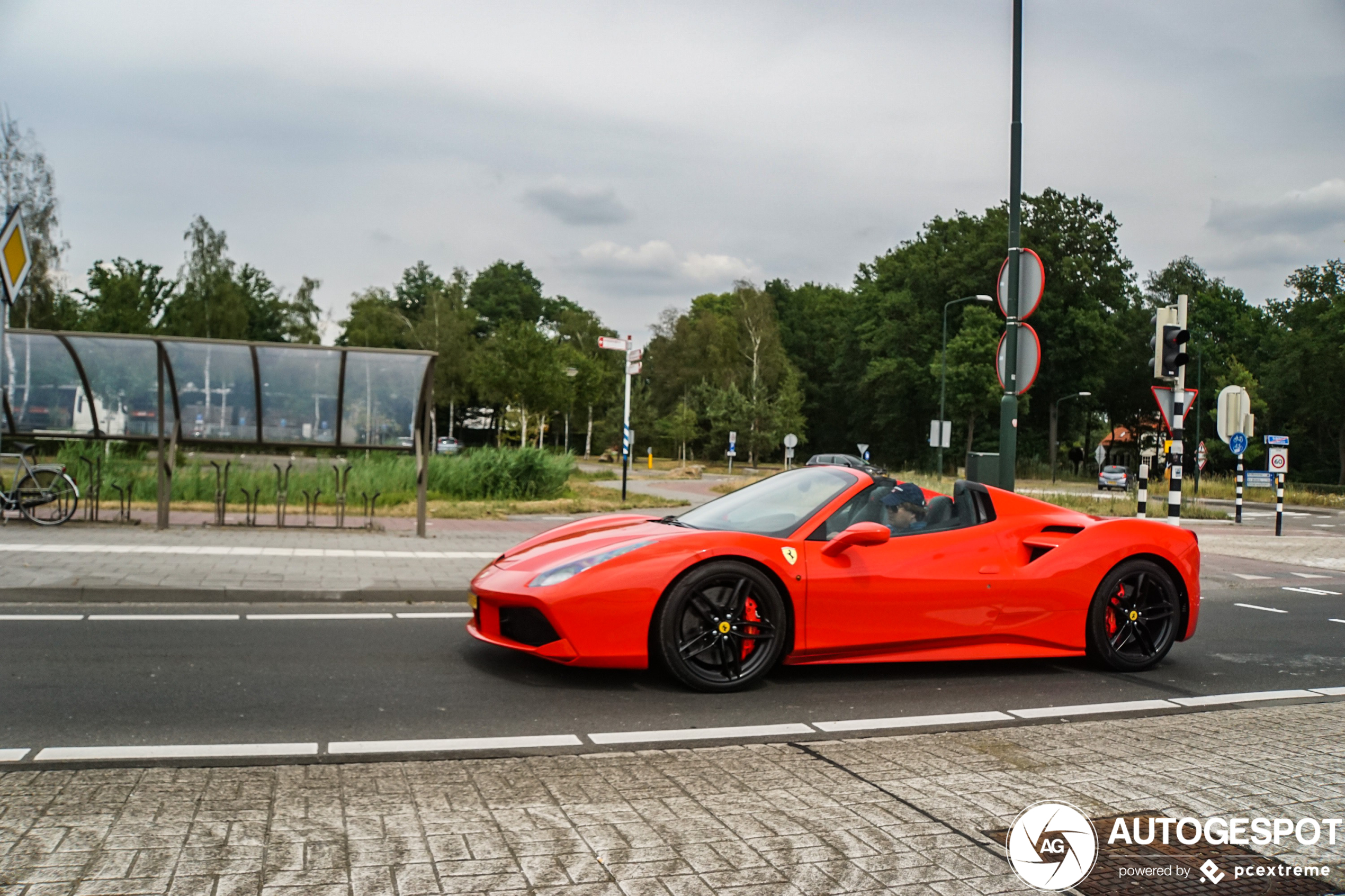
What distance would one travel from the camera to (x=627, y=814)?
3496 millimetres

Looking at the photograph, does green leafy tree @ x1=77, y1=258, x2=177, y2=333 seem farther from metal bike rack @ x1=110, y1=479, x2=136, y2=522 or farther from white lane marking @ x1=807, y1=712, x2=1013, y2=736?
white lane marking @ x1=807, y1=712, x2=1013, y2=736

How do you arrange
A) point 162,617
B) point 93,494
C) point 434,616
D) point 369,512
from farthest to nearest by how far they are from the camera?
1. point 369,512
2. point 93,494
3. point 434,616
4. point 162,617

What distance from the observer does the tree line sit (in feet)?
201

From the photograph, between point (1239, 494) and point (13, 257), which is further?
point (1239, 494)

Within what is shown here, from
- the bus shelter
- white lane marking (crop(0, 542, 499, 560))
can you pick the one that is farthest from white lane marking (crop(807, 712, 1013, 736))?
the bus shelter

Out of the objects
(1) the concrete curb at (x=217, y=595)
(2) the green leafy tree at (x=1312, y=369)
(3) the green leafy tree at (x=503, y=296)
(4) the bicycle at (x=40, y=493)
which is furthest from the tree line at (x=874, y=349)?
(1) the concrete curb at (x=217, y=595)

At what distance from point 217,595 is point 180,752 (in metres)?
4.21

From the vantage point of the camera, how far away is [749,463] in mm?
72438

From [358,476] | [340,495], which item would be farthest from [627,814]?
[358,476]

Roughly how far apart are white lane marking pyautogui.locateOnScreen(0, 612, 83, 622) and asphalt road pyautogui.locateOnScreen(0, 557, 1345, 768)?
0.04 meters

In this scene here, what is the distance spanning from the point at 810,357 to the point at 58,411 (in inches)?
3201

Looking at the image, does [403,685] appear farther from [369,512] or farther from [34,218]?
[34,218]

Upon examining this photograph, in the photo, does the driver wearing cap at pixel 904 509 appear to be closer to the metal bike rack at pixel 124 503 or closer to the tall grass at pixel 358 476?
the metal bike rack at pixel 124 503

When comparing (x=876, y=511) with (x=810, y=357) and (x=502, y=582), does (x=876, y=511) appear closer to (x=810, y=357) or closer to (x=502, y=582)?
(x=502, y=582)
